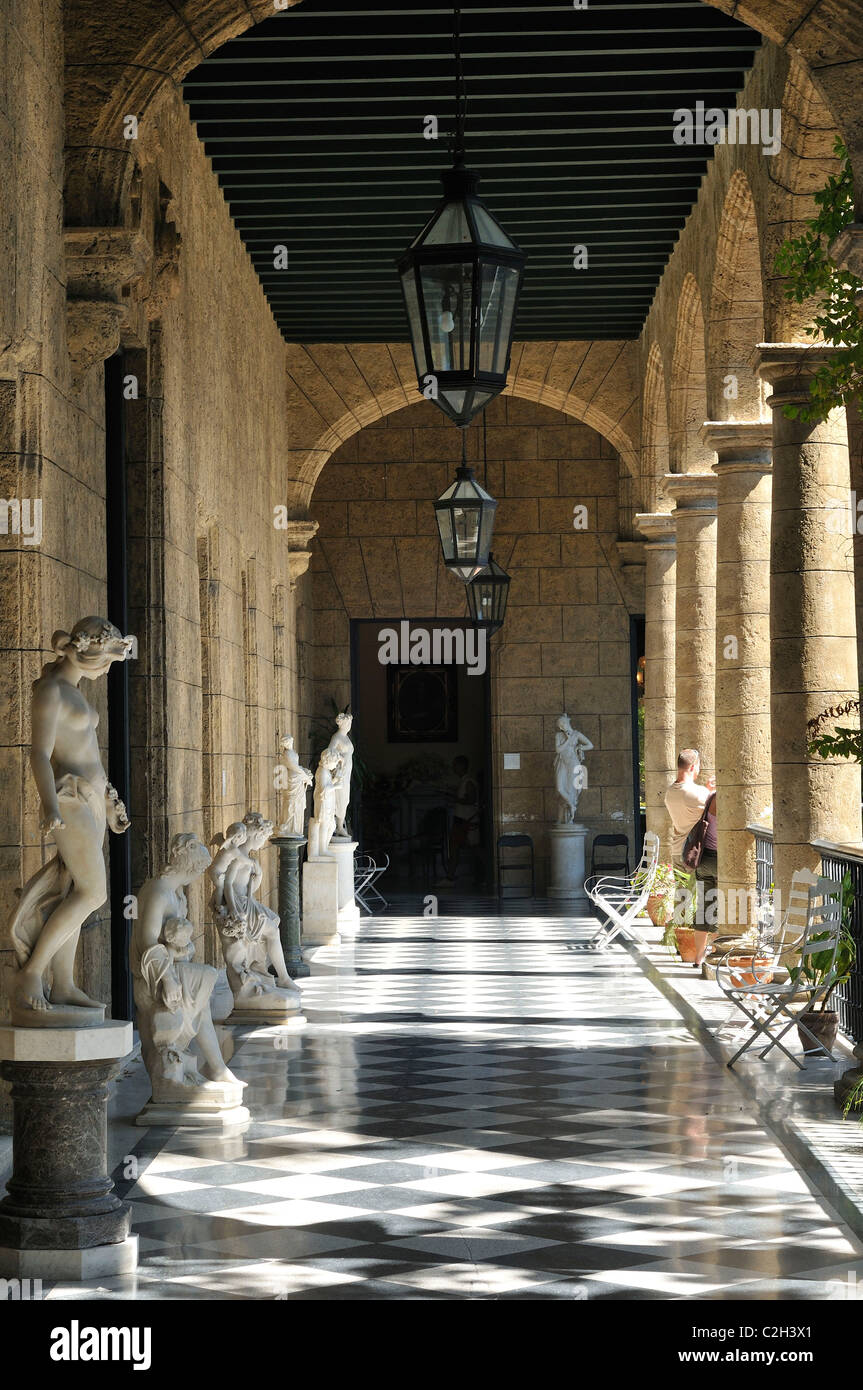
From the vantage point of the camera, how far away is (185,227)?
9.95 metres

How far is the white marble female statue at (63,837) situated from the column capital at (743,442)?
6.71m

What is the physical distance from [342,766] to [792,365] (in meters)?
8.68

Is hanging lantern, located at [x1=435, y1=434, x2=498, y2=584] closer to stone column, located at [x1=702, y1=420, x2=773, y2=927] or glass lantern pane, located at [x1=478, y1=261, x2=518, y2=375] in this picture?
stone column, located at [x1=702, y1=420, x2=773, y2=927]

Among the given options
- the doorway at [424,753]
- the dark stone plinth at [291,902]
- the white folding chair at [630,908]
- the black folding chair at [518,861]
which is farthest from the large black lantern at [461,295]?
the doorway at [424,753]

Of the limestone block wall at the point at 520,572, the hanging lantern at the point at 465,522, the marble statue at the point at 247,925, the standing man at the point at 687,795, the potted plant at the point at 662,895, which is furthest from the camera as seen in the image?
the limestone block wall at the point at 520,572

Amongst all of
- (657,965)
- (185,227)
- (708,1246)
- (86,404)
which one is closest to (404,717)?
(657,965)

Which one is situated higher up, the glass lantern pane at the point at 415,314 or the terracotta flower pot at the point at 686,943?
the glass lantern pane at the point at 415,314

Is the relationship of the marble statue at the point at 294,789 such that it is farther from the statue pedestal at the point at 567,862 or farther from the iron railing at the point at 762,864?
the statue pedestal at the point at 567,862

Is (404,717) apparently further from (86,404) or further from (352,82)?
(86,404)

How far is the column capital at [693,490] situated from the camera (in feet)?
44.7

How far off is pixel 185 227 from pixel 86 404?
3.07 metres

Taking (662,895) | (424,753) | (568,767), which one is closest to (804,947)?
(662,895)

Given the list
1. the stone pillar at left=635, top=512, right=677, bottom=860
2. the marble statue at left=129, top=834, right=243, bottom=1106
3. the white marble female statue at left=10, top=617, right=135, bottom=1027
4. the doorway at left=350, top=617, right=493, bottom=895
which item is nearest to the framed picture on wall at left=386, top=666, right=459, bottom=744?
the doorway at left=350, top=617, right=493, bottom=895

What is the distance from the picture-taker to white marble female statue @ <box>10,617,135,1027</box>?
4.66 m
